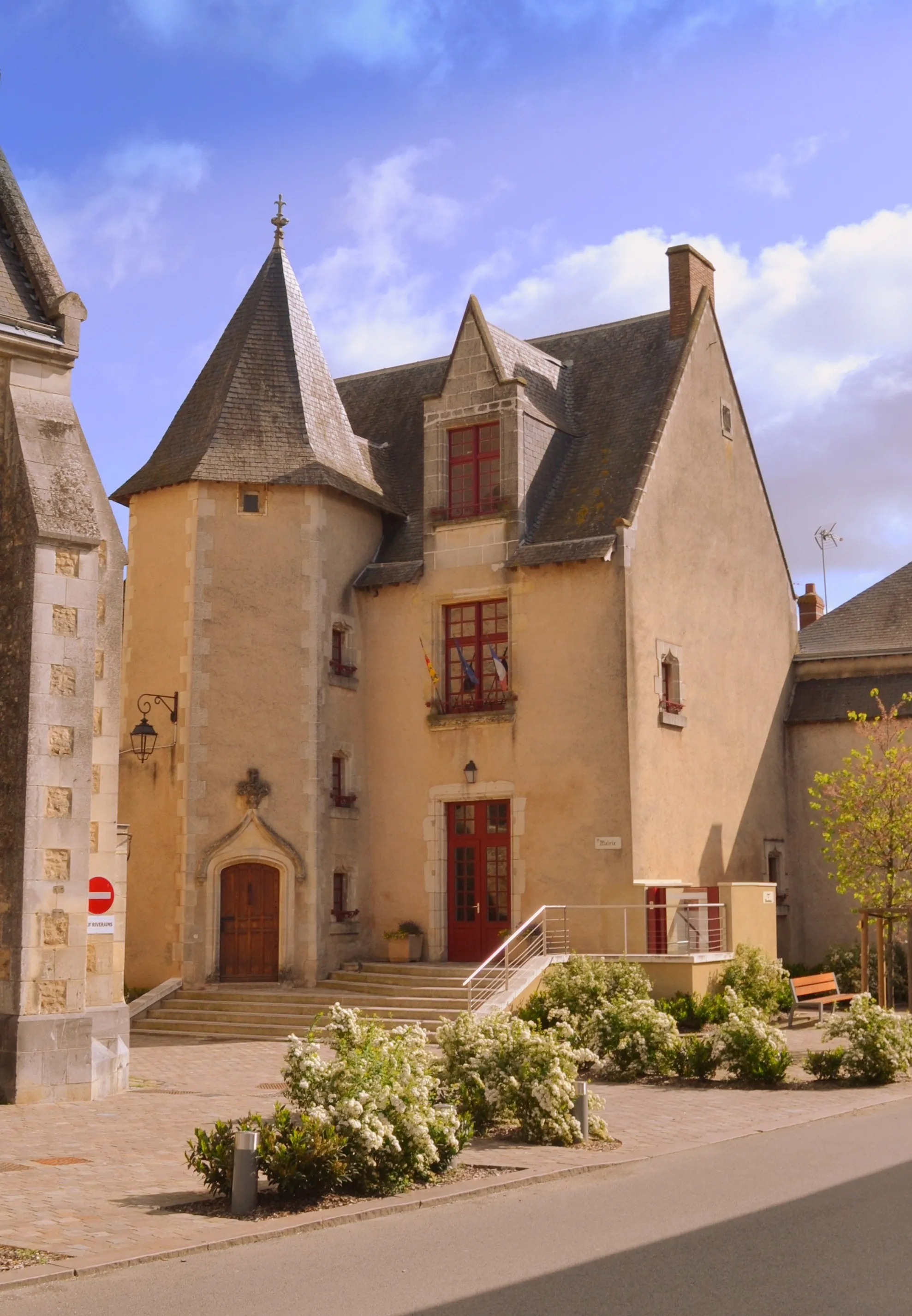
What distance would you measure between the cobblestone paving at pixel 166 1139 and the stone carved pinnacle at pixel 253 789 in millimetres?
5800

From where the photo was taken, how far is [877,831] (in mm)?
21219

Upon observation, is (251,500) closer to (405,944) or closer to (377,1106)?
(405,944)

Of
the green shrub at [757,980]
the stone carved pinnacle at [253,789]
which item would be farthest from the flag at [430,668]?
the green shrub at [757,980]

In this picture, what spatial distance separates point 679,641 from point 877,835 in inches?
172

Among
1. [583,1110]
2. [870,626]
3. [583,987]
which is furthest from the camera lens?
[870,626]

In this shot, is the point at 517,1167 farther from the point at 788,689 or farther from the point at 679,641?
the point at 788,689

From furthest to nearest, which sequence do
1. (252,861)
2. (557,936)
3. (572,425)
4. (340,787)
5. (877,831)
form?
(572,425) → (340,787) → (252,861) → (877,831) → (557,936)

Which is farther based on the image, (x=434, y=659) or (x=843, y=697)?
(x=843, y=697)

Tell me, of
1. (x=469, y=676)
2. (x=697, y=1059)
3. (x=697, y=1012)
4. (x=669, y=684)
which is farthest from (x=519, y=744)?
(x=697, y=1059)

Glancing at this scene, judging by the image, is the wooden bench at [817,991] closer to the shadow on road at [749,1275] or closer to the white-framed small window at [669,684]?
the white-framed small window at [669,684]

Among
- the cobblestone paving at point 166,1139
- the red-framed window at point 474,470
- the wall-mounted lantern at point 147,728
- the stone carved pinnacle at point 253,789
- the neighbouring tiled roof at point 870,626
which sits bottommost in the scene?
the cobblestone paving at point 166,1139

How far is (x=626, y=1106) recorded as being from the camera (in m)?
12.4

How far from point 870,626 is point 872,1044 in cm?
1467

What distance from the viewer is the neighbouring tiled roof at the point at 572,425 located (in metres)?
22.3
